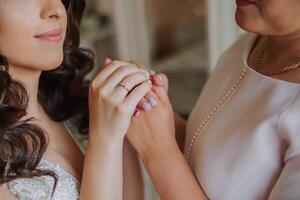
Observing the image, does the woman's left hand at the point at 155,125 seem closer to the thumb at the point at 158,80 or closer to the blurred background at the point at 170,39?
the thumb at the point at 158,80

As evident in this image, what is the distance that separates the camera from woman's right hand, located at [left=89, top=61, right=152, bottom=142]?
85 centimetres

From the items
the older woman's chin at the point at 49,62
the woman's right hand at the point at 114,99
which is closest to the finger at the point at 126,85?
the woman's right hand at the point at 114,99

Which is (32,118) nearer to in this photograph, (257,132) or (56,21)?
(56,21)

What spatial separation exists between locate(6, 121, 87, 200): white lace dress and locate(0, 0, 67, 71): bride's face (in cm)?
21

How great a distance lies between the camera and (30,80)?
0.95 meters

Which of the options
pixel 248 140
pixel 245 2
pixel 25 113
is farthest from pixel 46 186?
pixel 245 2

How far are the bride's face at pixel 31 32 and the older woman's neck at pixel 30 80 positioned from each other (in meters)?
0.03

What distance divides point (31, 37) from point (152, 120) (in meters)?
0.27

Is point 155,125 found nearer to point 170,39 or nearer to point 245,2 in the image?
point 245,2

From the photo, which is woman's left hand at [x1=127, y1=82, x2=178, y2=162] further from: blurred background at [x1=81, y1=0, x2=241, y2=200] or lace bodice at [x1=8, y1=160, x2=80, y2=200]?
blurred background at [x1=81, y1=0, x2=241, y2=200]

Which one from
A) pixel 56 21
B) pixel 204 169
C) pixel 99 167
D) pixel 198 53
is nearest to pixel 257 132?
pixel 204 169

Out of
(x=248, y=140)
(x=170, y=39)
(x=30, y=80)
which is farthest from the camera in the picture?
(x=170, y=39)

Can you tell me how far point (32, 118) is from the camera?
93cm

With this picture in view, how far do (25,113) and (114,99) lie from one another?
182mm
